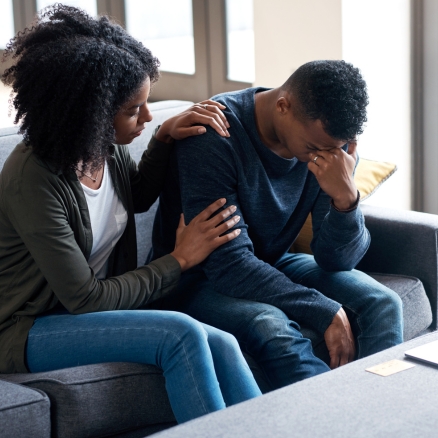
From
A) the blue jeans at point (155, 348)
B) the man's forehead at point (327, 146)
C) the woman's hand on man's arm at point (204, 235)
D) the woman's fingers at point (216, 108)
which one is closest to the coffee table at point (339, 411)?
the blue jeans at point (155, 348)

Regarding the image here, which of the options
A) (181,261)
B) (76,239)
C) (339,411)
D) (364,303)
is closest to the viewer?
(339,411)

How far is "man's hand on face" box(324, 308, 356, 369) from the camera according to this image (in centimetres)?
167

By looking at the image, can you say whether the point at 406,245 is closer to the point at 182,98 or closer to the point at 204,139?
the point at 204,139

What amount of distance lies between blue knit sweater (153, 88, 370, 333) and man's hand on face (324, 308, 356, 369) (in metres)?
0.02

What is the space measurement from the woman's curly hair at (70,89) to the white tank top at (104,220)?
0.38ft

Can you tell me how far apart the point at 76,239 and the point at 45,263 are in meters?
0.11

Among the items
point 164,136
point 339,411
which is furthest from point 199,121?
point 339,411

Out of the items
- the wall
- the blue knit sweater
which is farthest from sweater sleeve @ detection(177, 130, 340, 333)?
the wall

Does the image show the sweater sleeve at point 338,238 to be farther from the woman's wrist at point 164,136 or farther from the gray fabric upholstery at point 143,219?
the gray fabric upholstery at point 143,219

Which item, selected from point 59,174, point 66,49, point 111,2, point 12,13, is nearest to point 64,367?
point 59,174

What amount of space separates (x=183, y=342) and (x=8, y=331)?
359 mm

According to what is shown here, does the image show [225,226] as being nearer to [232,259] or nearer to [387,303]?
[232,259]

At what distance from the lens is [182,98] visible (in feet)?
11.5

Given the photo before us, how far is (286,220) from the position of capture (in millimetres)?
1832
